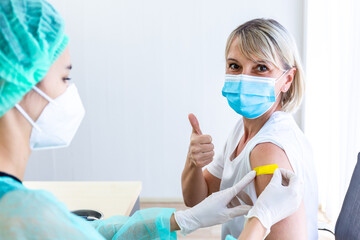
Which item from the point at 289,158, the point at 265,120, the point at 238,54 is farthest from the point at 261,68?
the point at 289,158

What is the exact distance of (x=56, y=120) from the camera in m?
1.01

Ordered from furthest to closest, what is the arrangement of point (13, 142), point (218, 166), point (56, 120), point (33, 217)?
1. point (218, 166)
2. point (56, 120)
3. point (13, 142)
4. point (33, 217)

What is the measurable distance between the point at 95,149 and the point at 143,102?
25.3 inches

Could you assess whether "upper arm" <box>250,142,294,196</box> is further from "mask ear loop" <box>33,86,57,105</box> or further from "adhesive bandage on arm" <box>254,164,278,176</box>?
"mask ear loop" <box>33,86,57,105</box>

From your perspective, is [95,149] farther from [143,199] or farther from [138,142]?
[143,199]

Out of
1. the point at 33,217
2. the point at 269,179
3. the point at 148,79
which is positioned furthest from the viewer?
the point at 148,79

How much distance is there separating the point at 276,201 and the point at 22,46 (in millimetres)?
814

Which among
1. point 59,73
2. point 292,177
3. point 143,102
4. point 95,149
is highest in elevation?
point 59,73

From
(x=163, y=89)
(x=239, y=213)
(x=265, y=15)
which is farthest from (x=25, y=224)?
(x=265, y=15)

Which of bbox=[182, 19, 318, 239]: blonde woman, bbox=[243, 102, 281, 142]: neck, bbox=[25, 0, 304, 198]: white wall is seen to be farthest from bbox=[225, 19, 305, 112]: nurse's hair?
bbox=[25, 0, 304, 198]: white wall

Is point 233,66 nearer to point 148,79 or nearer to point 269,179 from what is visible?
point 269,179

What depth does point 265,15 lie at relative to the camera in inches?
125

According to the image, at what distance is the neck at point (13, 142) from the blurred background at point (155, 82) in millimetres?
2439

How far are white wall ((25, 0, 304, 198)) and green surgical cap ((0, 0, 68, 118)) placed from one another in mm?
2428
